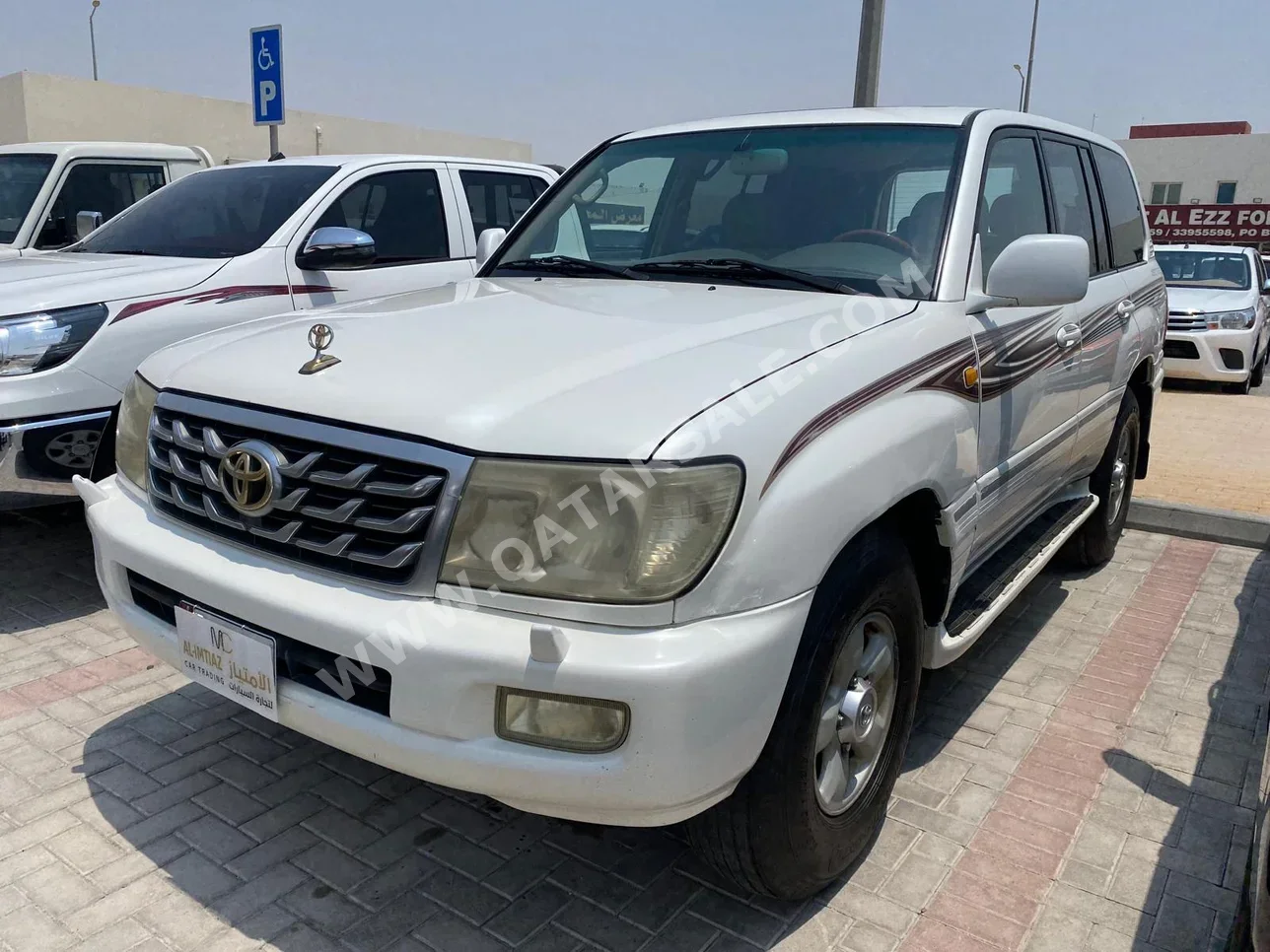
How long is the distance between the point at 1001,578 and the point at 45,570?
4.07m

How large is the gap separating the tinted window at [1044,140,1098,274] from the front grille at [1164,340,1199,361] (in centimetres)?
862

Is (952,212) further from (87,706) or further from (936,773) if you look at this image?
(87,706)

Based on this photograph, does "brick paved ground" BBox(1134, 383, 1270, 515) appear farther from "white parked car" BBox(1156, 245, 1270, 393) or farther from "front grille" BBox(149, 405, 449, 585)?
"front grille" BBox(149, 405, 449, 585)

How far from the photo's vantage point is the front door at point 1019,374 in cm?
295

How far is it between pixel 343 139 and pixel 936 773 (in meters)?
30.9

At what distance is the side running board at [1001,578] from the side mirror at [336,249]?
10.0 ft

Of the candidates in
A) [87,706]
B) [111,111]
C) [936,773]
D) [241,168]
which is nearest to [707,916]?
[936,773]

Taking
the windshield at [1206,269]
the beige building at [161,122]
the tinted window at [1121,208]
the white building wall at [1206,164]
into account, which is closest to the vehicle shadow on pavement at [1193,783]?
the tinted window at [1121,208]

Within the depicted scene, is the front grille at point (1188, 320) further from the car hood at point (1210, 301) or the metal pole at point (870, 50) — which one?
the metal pole at point (870, 50)

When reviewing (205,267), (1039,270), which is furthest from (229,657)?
(205,267)

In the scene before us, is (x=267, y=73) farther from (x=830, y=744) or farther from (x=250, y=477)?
(x=830, y=744)

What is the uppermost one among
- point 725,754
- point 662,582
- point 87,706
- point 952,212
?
point 952,212

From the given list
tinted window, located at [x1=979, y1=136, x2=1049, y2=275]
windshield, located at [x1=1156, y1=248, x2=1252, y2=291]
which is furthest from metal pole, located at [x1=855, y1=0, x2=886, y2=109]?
windshield, located at [x1=1156, y1=248, x2=1252, y2=291]

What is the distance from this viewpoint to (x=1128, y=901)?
2533mm
